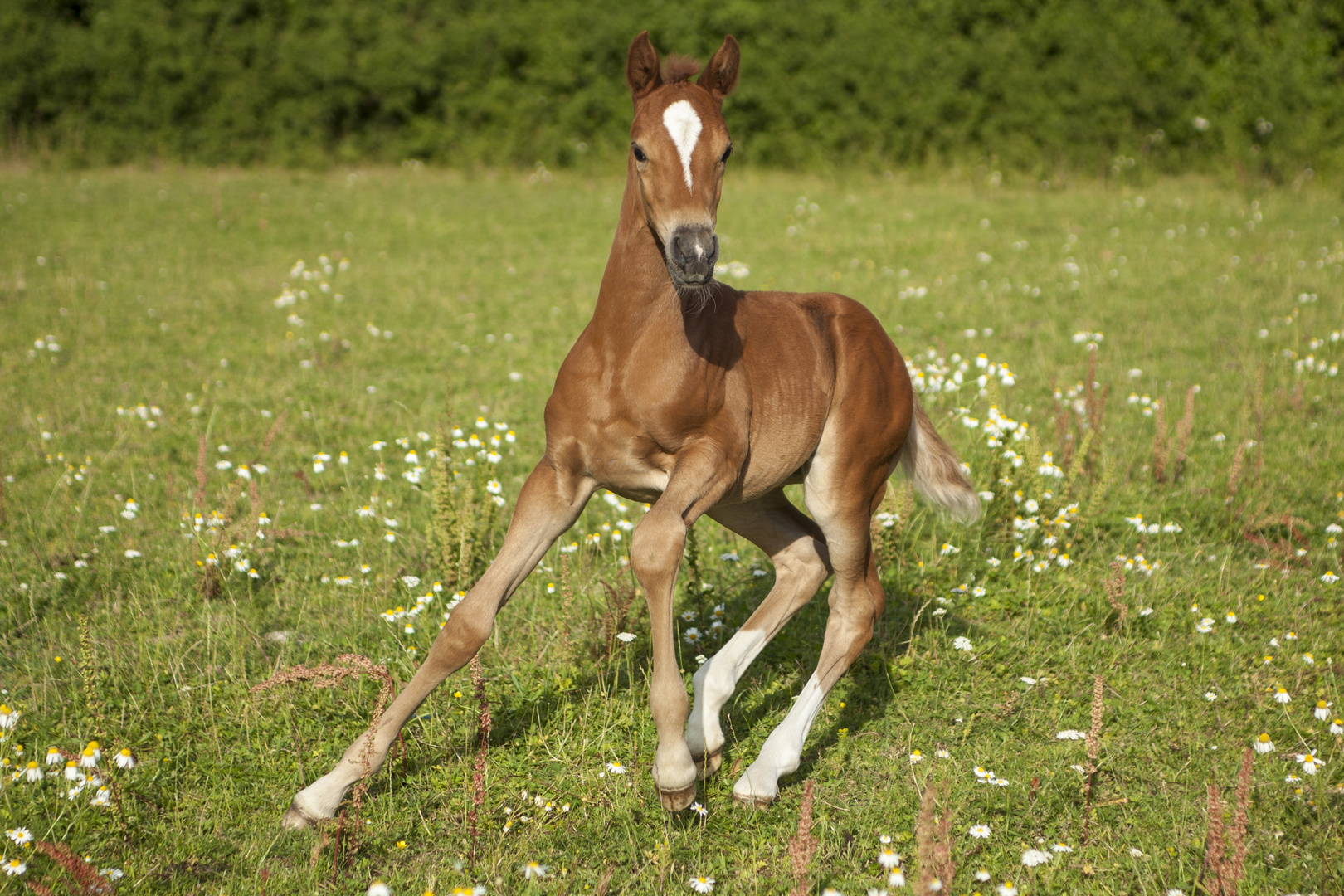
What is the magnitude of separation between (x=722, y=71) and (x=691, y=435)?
44.1 inches

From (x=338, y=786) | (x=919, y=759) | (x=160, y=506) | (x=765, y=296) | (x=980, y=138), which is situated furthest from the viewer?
A: (x=980, y=138)

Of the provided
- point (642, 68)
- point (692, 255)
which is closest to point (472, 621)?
point (692, 255)

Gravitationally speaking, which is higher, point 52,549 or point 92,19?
point 92,19

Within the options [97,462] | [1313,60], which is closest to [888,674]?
[97,462]

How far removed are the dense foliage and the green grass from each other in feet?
24.0

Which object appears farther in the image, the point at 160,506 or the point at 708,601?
the point at 160,506

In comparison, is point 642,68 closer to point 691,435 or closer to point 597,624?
point 691,435

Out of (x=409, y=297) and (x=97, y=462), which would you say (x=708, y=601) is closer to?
(x=97, y=462)

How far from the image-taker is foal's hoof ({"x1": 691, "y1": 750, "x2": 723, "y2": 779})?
3.30m

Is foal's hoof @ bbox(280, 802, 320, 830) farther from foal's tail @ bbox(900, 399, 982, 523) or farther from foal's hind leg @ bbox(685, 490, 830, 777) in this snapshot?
foal's tail @ bbox(900, 399, 982, 523)

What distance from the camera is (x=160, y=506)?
17.5 ft

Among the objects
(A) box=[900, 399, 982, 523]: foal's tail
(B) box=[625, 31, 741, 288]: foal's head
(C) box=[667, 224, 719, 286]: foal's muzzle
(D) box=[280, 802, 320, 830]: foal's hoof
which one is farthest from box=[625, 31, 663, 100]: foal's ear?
(D) box=[280, 802, 320, 830]: foal's hoof

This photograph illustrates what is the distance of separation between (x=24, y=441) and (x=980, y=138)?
1422 cm

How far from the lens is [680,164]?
2949mm
